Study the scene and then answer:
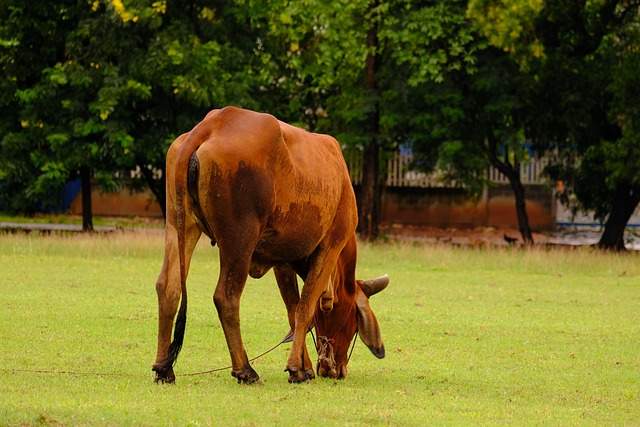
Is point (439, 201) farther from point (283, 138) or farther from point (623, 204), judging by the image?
point (283, 138)

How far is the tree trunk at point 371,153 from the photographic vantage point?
101 feet

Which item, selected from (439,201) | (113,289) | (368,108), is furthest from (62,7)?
(439,201)

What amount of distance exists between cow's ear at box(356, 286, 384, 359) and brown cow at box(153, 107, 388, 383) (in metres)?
0.32

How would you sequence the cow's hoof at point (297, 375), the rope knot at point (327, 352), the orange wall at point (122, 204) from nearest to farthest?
the cow's hoof at point (297, 375) → the rope knot at point (327, 352) → the orange wall at point (122, 204)

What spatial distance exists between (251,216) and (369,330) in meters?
1.98

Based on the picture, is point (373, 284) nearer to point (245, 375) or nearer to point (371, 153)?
point (245, 375)

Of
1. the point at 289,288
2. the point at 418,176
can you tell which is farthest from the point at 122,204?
the point at 289,288

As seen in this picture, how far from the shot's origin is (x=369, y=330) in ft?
34.6

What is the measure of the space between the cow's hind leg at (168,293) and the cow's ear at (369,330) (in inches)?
77.1

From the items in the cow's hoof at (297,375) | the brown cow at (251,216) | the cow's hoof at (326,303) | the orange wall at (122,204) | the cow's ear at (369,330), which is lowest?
the orange wall at (122,204)

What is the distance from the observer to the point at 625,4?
3027 cm

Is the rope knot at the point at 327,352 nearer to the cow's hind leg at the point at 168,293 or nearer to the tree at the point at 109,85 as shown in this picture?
the cow's hind leg at the point at 168,293

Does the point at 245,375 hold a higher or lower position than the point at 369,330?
lower

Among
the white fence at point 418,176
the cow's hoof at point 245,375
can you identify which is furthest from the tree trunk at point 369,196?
the cow's hoof at point 245,375
